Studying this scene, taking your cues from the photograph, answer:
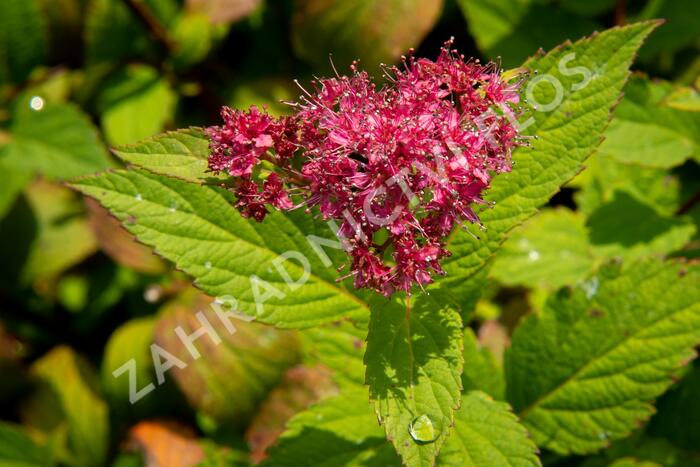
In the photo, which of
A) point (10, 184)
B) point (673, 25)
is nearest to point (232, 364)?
point (10, 184)

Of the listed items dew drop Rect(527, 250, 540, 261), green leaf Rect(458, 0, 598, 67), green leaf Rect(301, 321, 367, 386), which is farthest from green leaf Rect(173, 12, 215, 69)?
dew drop Rect(527, 250, 540, 261)

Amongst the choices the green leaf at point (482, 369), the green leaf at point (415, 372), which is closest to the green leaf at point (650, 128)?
the green leaf at point (482, 369)

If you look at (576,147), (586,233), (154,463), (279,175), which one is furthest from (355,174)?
(154,463)

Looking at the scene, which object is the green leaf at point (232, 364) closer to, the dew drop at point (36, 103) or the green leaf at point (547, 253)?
the green leaf at point (547, 253)

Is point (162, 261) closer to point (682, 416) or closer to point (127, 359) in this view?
point (127, 359)

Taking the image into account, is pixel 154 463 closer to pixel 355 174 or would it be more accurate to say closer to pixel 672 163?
pixel 355 174

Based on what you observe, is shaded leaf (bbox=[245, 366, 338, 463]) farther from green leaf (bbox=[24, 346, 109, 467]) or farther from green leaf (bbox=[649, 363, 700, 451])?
green leaf (bbox=[649, 363, 700, 451])

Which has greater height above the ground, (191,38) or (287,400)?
(191,38)
